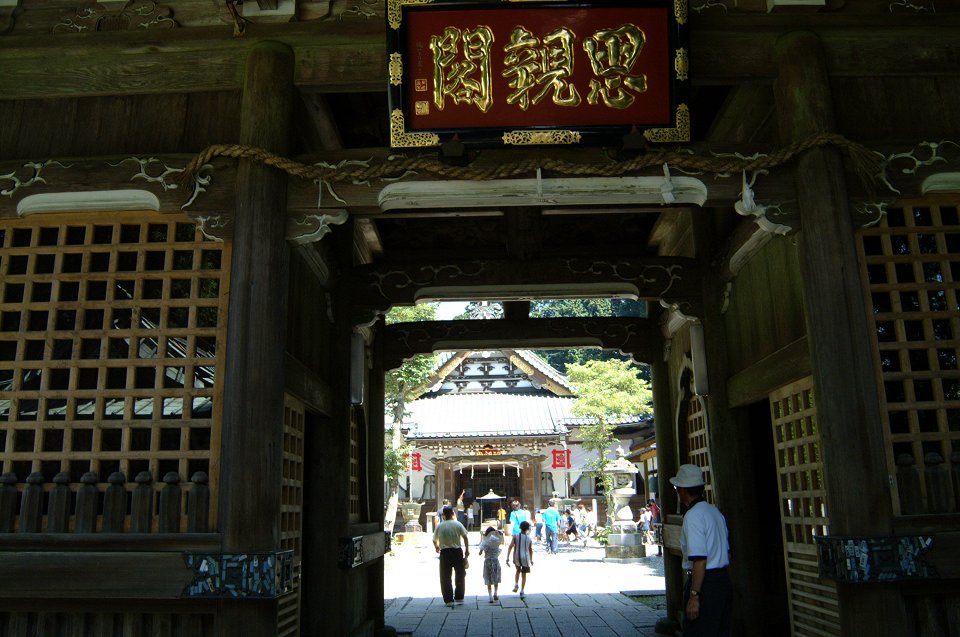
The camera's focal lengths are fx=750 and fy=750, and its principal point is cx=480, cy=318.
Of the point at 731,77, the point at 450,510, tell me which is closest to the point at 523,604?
the point at 450,510

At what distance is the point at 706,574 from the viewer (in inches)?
177

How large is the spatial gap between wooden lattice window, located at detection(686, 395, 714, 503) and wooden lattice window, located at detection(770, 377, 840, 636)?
1.26 m

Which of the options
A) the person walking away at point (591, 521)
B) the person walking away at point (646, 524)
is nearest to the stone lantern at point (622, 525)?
the person walking away at point (646, 524)

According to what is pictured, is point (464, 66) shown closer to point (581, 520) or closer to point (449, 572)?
point (449, 572)

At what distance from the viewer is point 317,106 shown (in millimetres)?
6230

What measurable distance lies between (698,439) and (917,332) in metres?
3.66

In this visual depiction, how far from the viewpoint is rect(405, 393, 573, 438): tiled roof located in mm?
27109

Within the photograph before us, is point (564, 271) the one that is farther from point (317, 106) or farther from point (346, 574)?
point (346, 574)

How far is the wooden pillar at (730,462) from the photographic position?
6504 millimetres

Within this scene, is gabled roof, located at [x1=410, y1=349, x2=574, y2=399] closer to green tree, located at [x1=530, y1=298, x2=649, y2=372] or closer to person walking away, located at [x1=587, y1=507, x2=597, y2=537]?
person walking away, located at [x1=587, y1=507, x2=597, y2=537]

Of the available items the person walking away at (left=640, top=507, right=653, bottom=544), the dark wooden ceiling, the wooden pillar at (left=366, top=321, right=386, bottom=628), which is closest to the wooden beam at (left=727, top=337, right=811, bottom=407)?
the dark wooden ceiling

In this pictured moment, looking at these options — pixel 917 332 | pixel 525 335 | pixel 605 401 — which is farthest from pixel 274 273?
pixel 605 401

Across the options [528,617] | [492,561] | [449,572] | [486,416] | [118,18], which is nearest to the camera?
[118,18]

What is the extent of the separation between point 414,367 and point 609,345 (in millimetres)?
10784
